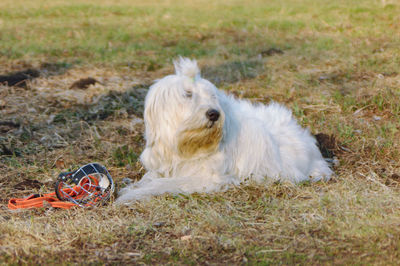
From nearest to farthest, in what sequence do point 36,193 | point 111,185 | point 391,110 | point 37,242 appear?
point 37,242
point 111,185
point 36,193
point 391,110

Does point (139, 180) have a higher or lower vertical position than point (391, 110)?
lower

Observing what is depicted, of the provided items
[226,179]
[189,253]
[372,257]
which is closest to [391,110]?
[226,179]

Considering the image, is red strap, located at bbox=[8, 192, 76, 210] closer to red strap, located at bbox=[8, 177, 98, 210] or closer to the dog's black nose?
red strap, located at bbox=[8, 177, 98, 210]

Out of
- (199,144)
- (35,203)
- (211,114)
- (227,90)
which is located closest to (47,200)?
(35,203)

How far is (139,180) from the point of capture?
549 cm

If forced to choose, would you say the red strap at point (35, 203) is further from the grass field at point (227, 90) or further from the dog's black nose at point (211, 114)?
the dog's black nose at point (211, 114)

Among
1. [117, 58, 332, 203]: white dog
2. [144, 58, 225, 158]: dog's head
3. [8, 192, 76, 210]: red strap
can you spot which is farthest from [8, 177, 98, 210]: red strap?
[144, 58, 225, 158]: dog's head

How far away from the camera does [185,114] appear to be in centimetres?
457

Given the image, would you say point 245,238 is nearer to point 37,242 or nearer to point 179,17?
point 37,242

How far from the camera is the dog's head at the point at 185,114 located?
4.51 meters

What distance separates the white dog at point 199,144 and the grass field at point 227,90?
0.57 ft

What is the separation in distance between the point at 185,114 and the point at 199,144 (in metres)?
0.31

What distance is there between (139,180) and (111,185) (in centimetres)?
67

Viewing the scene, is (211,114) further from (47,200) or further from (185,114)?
(47,200)
